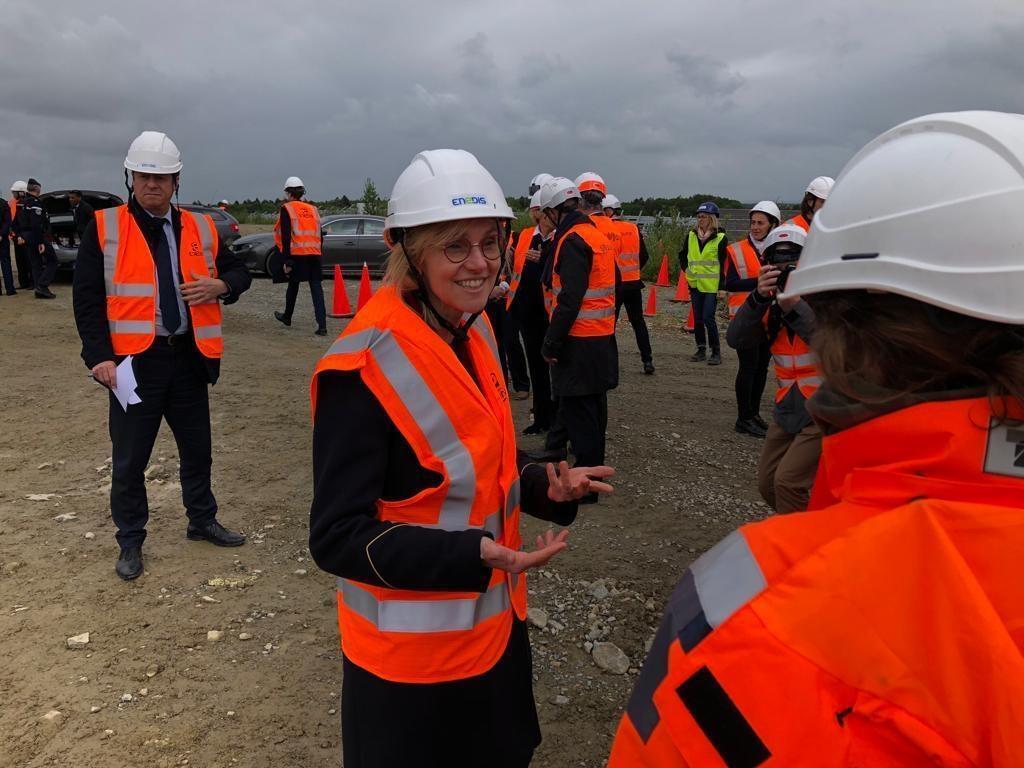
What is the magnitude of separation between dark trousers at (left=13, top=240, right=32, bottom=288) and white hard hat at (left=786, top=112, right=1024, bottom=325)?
51.2ft

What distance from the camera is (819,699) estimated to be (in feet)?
2.39

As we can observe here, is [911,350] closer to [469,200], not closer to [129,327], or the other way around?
[469,200]

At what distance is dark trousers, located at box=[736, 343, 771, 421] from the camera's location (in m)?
6.52

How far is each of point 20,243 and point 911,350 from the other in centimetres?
1587

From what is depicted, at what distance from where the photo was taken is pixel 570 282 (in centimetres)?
494

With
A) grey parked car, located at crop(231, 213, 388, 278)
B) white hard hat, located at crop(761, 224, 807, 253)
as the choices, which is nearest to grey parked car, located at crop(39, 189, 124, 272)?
grey parked car, located at crop(231, 213, 388, 278)

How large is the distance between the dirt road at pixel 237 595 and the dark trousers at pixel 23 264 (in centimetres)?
808

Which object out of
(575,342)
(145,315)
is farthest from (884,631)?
(575,342)

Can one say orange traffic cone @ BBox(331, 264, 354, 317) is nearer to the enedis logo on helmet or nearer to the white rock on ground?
the white rock on ground

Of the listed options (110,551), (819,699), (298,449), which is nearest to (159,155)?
(110,551)

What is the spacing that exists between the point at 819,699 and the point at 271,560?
3.94 metres

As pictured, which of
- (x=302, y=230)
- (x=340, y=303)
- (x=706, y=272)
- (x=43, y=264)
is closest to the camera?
(x=706, y=272)

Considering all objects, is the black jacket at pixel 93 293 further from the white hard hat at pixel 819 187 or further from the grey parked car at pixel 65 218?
the grey parked car at pixel 65 218

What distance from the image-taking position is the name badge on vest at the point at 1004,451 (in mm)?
762
